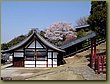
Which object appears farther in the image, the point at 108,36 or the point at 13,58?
the point at 13,58

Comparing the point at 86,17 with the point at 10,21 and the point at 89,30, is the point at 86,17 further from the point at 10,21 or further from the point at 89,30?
the point at 10,21

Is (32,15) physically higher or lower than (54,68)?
higher

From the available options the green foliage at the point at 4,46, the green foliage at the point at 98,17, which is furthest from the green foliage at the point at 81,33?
the green foliage at the point at 4,46

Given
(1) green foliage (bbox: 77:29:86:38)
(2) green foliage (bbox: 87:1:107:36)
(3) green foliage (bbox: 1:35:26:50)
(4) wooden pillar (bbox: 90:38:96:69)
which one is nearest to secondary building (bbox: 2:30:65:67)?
(3) green foliage (bbox: 1:35:26:50)

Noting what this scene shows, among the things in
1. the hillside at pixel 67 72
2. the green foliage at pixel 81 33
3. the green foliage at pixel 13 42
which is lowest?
the hillside at pixel 67 72

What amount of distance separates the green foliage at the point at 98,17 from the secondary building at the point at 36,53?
2.17ft

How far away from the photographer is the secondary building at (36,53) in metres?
5.45

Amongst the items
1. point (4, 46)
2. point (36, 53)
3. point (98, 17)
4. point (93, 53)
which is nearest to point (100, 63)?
point (93, 53)

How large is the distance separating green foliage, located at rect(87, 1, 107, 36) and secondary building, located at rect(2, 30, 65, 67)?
663 mm

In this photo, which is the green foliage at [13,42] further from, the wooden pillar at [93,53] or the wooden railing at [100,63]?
the wooden railing at [100,63]

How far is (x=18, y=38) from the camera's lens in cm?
530

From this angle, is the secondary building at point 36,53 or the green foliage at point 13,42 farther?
the secondary building at point 36,53

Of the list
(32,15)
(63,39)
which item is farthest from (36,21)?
(63,39)

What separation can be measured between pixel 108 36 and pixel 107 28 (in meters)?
0.13
